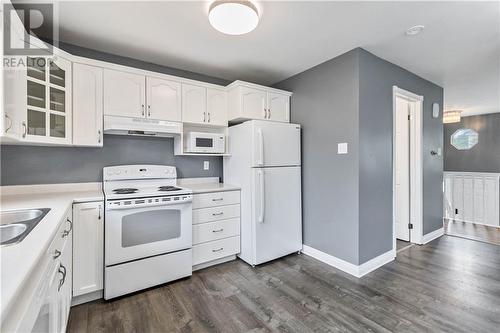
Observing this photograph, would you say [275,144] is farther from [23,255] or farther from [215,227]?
[23,255]

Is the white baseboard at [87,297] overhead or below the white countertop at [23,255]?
below

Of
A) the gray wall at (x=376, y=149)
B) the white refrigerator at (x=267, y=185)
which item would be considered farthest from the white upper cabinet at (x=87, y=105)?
the gray wall at (x=376, y=149)

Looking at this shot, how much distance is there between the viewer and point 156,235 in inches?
93.1

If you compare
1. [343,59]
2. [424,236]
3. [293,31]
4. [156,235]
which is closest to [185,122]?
[156,235]

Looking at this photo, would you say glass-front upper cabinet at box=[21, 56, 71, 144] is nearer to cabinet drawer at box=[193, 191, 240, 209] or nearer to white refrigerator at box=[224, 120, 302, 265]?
cabinet drawer at box=[193, 191, 240, 209]

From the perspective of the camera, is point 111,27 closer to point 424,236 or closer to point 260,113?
point 260,113

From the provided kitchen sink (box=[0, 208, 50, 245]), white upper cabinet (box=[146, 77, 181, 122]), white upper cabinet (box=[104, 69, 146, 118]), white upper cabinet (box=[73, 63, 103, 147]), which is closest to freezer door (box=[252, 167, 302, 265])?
white upper cabinet (box=[146, 77, 181, 122])

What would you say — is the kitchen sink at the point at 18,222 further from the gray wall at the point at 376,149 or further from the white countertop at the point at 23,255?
the gray wall at the point at 376,149

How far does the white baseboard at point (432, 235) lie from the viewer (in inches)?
142

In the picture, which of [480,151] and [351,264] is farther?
[480,151]

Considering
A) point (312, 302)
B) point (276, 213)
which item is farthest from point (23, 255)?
point (276, 213)

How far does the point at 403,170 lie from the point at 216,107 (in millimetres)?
2985

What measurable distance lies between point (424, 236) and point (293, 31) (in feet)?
11.4

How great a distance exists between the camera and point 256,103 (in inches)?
124
